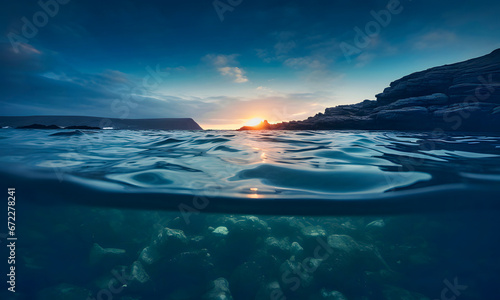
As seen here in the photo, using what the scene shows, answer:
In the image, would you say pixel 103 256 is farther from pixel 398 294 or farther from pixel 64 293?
pixel 398 294

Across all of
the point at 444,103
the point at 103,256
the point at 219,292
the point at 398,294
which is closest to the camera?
the point at 219,292

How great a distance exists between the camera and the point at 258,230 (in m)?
5.09

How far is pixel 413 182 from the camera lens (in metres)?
3.58

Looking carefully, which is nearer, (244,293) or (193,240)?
(244,293)

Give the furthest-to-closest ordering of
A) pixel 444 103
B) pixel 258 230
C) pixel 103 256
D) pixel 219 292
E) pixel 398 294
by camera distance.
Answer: pixel 444 103 → pixel 258 230 → pixel 103 256 → pixel 398 294 → pixel 219 292

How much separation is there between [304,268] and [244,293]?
1434 millimetres

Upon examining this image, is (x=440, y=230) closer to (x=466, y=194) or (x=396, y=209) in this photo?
(x=466, y=194)

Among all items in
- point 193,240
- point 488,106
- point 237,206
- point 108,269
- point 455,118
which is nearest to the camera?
point 237,206

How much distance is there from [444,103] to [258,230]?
45.8 m

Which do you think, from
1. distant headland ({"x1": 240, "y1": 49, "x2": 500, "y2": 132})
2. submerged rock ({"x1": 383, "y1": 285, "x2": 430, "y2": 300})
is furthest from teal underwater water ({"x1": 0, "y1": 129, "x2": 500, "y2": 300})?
distant headland ({"x1": 240, "y1": 49, "x2": 500, "y2": 132})

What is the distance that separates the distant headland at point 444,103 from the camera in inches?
1105

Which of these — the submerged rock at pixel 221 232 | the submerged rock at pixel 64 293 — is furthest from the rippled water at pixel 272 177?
the submerged rock at pixel 64 293

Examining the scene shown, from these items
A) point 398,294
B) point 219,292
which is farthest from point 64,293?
point 398,294

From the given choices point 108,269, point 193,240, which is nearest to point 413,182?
point 193,240
